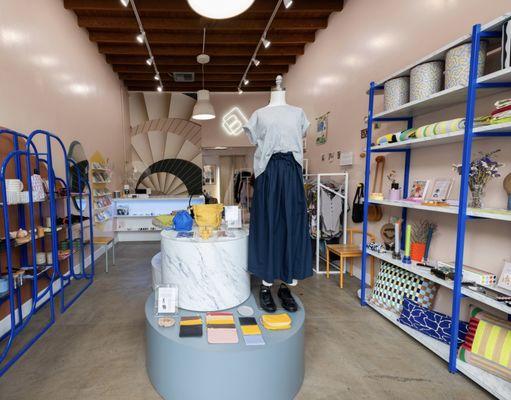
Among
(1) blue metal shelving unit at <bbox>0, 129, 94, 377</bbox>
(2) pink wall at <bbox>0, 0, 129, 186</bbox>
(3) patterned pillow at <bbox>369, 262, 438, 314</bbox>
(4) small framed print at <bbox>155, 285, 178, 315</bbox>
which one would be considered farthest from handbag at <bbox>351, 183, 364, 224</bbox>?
(2) pink wall at <bbox>0, 0, 129, 186</bbox>

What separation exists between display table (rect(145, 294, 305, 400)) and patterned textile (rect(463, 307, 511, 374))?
1.18 m

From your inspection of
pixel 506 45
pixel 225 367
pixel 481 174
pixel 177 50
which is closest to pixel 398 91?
pixel 506 45

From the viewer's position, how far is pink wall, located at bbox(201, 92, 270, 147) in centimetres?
758

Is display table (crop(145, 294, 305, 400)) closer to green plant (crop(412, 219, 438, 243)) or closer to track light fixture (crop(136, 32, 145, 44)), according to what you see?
green plant (crop(412, 219, 438, 243))

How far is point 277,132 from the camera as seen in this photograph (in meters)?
1.91

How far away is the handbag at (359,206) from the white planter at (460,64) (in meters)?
1.71

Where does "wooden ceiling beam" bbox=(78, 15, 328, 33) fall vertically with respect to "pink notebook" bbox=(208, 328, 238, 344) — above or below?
above

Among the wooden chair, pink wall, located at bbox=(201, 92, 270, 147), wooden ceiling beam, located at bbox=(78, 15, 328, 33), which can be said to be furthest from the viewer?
pink wall, located at bbox=(201, 92, 270, 147)

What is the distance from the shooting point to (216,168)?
8633mm

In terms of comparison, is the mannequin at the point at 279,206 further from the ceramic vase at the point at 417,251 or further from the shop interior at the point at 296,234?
the ceramic vase at the point at 417,251

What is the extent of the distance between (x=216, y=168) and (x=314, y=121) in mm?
4429

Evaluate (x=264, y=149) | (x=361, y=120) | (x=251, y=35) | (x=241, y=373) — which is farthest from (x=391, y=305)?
(x=251, y=35)

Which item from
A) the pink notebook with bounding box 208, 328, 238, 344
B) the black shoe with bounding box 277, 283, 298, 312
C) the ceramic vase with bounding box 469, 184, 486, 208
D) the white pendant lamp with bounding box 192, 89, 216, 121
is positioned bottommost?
the pink notebook with bounding box 208, 328, 238, 344

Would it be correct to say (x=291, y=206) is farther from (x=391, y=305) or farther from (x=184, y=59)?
(x=184, y=59)
